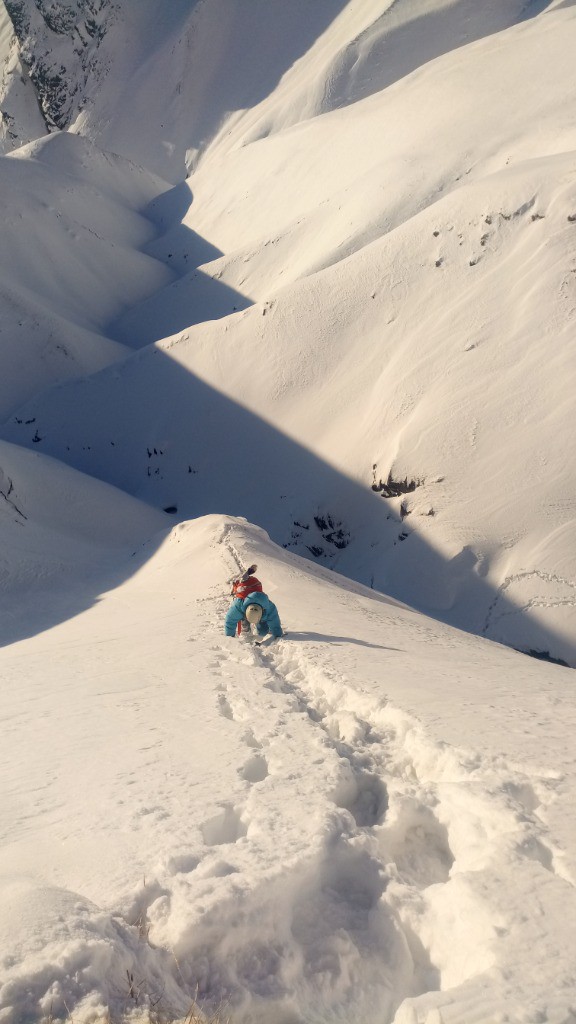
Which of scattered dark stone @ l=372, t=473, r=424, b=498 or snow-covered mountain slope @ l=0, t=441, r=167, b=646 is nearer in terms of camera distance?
snow-covered mountain slope @ l=0, t=441, r=167, b=646

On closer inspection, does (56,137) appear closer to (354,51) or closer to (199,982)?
(354,51)

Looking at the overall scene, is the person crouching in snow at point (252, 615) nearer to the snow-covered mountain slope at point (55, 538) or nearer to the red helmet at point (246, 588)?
the red helmet at point (246, 588)

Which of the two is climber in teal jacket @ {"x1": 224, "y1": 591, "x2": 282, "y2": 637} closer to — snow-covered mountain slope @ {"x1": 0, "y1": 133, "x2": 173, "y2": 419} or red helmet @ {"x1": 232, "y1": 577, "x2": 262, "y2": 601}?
red helmet @ {"x1": 232, "y1": 577, "x2": 262, "y2": 601}

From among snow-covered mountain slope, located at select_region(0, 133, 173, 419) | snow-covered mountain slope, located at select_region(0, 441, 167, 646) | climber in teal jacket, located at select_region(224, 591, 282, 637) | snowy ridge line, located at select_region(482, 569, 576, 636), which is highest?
snow-covered mountain slope, located at select_region(0, 133, 173, 419)

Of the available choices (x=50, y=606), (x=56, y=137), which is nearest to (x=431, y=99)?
(x=56, y=137)

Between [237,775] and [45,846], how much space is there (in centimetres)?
91

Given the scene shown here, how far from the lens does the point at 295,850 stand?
107 inches

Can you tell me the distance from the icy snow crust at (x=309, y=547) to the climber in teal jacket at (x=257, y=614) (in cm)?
23

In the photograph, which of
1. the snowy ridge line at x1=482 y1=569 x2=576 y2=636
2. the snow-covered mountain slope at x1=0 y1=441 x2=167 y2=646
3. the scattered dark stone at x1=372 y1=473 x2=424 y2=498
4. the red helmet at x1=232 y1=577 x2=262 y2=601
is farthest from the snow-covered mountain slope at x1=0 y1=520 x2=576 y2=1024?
the scattered dark stone at x1=372 y1=473 x2=424 y2=498

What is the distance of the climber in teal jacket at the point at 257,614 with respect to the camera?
22.0 feet

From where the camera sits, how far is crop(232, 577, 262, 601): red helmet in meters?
6.97

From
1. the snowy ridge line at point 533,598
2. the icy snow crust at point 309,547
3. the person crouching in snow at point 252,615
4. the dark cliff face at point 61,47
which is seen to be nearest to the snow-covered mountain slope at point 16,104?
the dark cliff face at point 61,47

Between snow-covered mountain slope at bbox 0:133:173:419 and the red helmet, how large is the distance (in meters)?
20.2

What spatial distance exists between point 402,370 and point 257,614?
1273 cm
